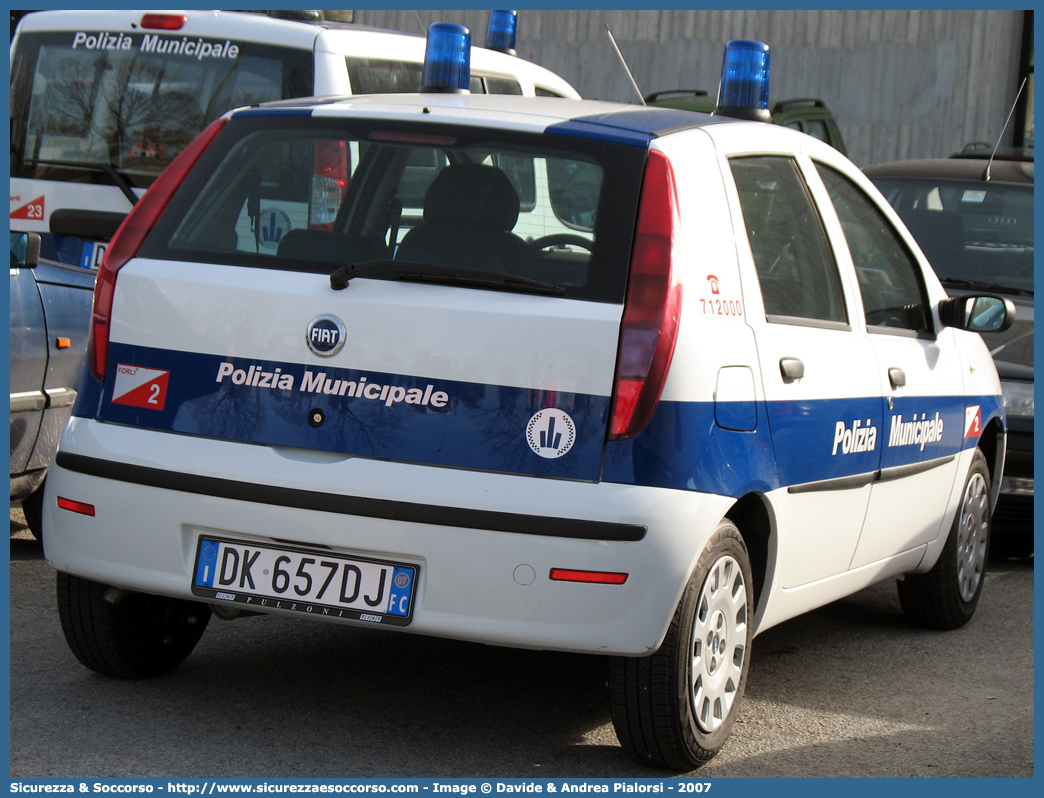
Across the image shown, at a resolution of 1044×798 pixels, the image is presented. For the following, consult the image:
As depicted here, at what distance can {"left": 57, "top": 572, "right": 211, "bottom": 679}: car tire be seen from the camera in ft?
12.8

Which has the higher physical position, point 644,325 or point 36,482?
point 644,325

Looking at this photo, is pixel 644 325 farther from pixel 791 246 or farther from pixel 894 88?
pixel 894 88

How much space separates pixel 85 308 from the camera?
18.8 ft

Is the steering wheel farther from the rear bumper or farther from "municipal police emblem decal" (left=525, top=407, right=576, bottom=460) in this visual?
the rear bumper

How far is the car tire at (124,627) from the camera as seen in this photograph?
391 cm

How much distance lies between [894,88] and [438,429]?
1770 cm

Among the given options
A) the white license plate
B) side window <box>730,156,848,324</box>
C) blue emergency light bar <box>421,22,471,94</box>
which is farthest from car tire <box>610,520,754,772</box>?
blue emergency light bar <box>421,22,471,94</box>

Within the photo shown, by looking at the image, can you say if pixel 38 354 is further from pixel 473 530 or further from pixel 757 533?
pixel 757 533

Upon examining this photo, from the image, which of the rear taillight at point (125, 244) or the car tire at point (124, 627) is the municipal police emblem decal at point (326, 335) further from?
the car tire at point (124, 627)

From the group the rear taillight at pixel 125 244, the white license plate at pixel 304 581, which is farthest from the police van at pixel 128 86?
the white license plate at pixel 304 581

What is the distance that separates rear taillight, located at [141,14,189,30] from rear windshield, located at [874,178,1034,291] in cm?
414

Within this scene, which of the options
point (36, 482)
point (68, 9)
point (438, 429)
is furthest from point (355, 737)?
point (68, 9)

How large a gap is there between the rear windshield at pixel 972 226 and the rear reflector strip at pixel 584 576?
4858 millimetres

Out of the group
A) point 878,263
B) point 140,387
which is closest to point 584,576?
point 140,387
